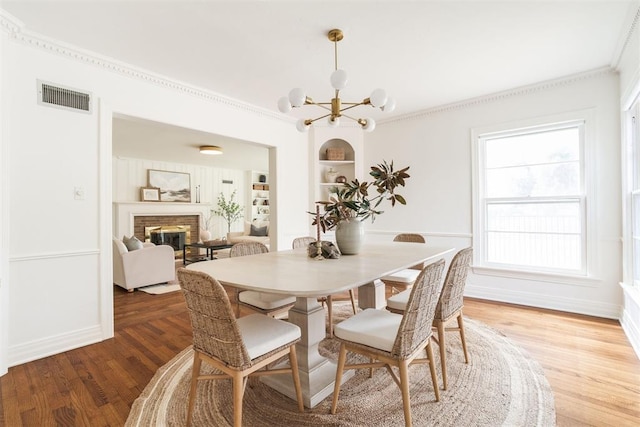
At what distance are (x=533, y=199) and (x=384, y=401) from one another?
3032 millimetres

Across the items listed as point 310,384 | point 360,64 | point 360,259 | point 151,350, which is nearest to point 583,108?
point 360,64

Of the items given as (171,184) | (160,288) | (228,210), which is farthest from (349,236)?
(228,210)

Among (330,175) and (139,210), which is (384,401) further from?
(139,210)

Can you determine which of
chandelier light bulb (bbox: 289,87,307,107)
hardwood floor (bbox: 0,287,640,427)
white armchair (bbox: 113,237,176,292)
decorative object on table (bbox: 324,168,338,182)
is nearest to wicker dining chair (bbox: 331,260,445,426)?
hardwood floor (bbox: 0,287,640,427)

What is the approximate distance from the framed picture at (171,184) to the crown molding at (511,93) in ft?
18.3

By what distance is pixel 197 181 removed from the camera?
8.03m

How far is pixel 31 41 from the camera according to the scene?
231 cm

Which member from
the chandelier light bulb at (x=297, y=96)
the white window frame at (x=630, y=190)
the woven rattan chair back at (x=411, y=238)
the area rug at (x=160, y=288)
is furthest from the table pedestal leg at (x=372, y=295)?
the area rug at (x=160, y=288)

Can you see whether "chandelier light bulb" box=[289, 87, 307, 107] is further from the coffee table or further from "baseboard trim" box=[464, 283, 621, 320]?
the coffee table

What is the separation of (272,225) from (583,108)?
387 centimetres

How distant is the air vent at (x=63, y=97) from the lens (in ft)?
7.81

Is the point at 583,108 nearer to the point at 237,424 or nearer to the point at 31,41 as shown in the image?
the point at 237,424

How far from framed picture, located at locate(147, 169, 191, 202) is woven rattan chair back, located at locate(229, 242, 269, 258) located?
573cm

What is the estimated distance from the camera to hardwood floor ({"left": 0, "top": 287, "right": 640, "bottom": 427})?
5.48 feet
